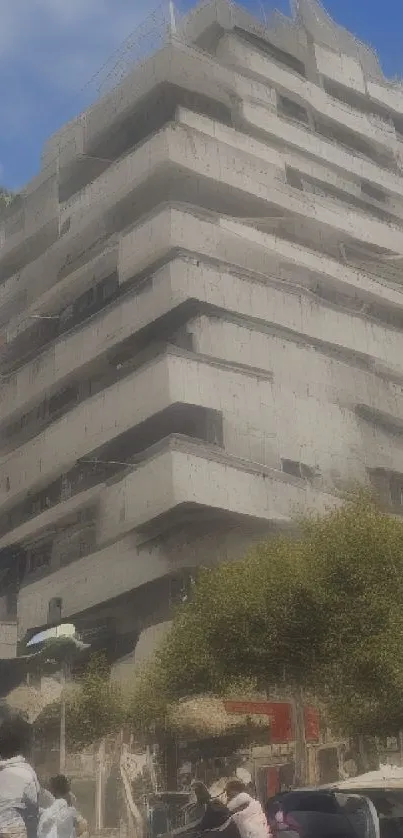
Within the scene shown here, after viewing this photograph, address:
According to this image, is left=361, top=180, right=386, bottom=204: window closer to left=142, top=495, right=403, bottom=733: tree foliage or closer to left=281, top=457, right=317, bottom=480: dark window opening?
left=281, top=457, right=317, bottom=480: dark window opening

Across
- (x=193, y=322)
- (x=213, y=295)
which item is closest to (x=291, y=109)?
(x=213, y=295)

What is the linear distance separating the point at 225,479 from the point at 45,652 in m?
12.4

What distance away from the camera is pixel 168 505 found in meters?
36.3

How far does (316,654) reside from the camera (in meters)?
26.2

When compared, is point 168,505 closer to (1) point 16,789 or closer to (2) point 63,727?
(2) point 63,727

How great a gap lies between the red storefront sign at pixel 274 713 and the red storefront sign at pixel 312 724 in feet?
1.98

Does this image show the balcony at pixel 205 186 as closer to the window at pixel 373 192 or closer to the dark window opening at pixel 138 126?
the dark window opening at pixel 138 126

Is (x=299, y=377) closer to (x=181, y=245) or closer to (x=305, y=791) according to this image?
(x=181, y=245)

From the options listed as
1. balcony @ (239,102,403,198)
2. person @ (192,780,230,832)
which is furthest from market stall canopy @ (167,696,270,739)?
balcony @ (239,102,403,198)

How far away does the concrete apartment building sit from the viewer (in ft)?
127

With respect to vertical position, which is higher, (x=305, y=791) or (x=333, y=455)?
(x=333, y=455)

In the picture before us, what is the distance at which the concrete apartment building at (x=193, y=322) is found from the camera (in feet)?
127

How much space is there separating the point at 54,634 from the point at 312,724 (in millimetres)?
12422

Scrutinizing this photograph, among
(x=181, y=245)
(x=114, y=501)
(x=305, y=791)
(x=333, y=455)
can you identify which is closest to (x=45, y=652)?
(x=114, y=501)
